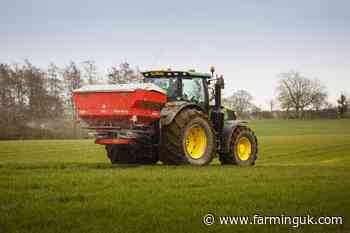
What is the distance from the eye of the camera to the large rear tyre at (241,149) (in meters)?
16.6

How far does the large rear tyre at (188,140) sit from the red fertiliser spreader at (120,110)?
462mm

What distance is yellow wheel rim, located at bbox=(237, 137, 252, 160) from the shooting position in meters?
17.3

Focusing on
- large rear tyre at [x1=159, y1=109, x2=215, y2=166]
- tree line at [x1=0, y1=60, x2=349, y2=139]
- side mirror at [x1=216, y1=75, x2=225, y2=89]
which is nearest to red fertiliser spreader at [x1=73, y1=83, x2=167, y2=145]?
large rear tyre at [x1=159, y1=109, x2=215, y2=166]

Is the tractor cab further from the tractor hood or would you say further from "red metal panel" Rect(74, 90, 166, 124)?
the tractor hood

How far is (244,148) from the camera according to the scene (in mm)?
17438

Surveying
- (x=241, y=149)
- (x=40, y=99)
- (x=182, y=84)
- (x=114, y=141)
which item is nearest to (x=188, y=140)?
(x=182, y=84)

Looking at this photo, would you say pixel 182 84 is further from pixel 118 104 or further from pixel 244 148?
pixel 244 148

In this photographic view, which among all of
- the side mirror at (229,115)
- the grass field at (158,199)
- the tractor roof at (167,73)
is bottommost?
the grass field at (158,199)

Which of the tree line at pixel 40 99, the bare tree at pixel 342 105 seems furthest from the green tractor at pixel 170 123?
the bare tree at pixel 342 105

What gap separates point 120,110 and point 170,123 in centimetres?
135

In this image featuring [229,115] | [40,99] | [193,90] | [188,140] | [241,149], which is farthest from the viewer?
[40,99]

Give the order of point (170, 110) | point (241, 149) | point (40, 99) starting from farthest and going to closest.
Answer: point (40, 99) < point (241, 149) < point (170, 110)

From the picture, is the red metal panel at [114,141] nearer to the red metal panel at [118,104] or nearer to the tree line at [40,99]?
the red metal panel at [118,104]

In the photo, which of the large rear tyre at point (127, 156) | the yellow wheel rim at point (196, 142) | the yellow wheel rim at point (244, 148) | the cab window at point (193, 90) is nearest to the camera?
the yellow wheel rim at point (196, 142)
